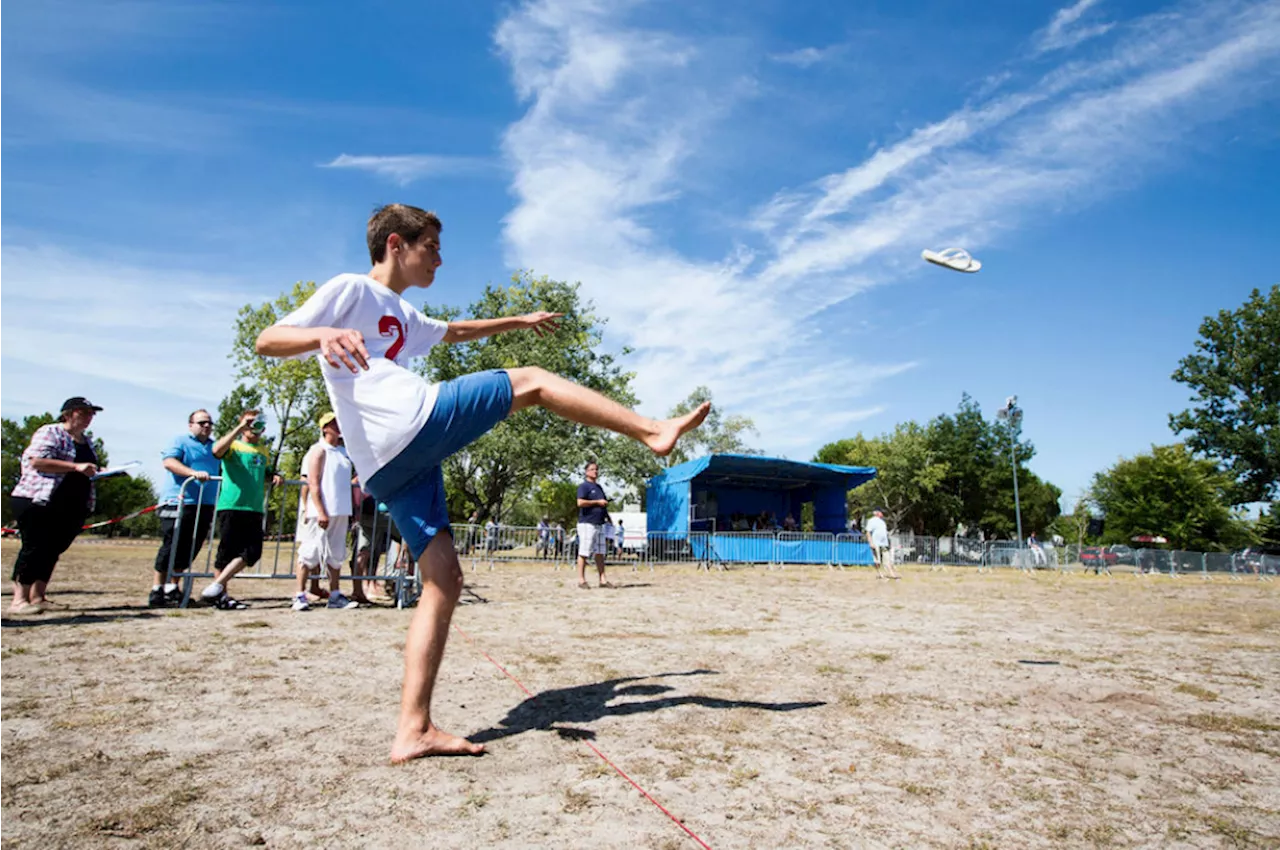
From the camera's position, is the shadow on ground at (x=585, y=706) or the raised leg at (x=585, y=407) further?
the shadow on ground at (x=585, y=706)

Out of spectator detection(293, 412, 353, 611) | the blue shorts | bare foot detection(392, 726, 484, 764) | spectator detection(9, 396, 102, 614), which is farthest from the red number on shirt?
spectator detection(9, 396, 102, 614)

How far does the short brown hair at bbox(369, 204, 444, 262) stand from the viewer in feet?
9.81

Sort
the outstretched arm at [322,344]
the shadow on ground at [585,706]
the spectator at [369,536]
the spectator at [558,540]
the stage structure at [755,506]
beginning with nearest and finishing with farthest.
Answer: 1. the outstretched arm at [322,344]
2. the shadow on ground at [585,706]
3. the spectator at [369,536]
4. the spectator at [558,540]
5. the stage structure at [755,506]

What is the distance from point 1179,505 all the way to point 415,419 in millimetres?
51813

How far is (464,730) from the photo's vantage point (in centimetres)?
282

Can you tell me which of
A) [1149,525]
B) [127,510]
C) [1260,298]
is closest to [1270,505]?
[1149,525]

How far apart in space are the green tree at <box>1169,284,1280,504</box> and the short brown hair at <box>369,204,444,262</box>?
60.9 metres

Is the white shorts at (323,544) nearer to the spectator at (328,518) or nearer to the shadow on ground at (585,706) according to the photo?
the spectator at (328,518)

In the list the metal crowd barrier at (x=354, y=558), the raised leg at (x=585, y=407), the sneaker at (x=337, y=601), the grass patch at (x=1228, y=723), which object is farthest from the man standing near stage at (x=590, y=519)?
the raised leg at (x=585, y=407)

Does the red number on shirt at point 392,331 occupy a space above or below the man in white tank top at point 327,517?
above

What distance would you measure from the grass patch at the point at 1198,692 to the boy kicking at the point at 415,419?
3.27 metres

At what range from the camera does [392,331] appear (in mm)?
2883

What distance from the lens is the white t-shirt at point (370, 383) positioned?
2.39 m

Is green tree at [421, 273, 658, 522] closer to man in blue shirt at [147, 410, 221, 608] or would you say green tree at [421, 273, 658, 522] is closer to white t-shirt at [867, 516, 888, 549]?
white t-shirt at [867, 516, 888, 549]
